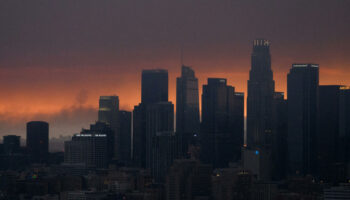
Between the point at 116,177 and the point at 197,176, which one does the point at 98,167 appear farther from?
the point at 197,176

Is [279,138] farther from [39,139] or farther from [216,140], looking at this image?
[39,139]

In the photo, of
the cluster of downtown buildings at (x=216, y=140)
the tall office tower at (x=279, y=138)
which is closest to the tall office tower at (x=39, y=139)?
the cluster of downtown buildings at (x=216, y=140)

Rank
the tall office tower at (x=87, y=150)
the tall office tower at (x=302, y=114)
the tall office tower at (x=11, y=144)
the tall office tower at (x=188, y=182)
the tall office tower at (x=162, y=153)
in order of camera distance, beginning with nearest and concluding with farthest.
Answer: the tall office tower at (x=188, y=182) < the tall office tower at (x=162, y=153) < the tall office tower at (x=302, y=114) < the tall office tower at (x=87, y=150) < the tall office tower at (x=11, y=144)

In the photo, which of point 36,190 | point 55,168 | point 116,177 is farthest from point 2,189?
point 55,168

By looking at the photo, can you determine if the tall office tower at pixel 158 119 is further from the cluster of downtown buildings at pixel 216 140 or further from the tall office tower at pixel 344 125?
the tall office tower at pixel 344 125

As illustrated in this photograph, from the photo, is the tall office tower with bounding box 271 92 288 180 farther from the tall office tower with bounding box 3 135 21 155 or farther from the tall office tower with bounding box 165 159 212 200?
the tall office tower with bounding box 3 135 21 155

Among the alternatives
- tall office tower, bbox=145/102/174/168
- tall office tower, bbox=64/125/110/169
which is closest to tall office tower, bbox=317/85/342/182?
tall office tower, bbox=145/102/174/168
